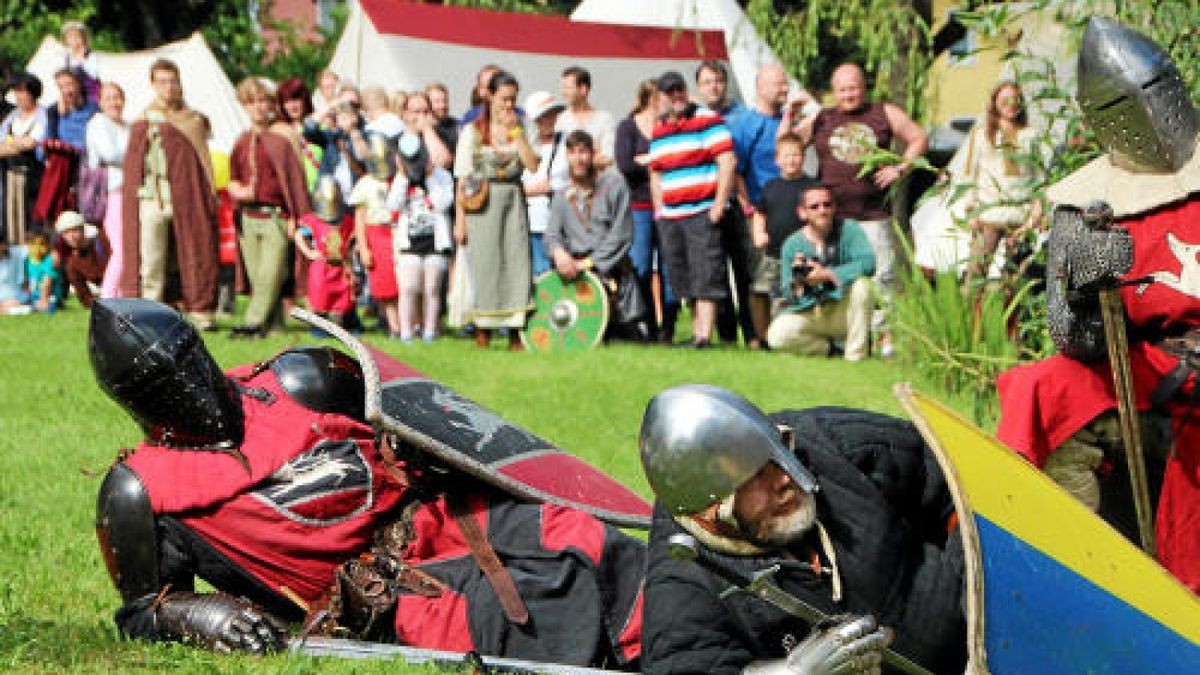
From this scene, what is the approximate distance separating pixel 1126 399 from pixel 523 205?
7.08 metres

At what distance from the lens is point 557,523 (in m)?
5.02

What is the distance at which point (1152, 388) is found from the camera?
5125 mm

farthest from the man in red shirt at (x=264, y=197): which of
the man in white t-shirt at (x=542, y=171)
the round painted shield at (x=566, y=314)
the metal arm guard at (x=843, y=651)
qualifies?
the metal arm guard at (x=843, y=651)

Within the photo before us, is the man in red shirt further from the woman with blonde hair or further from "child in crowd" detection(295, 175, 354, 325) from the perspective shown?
the woman with blonde hair

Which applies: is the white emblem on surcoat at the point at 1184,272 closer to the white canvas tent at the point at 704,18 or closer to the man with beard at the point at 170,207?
the man with beard at the point at 170,207

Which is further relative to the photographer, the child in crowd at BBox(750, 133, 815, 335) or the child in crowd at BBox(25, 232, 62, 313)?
the child in crowd at BBox(25, 232, 62, 313)

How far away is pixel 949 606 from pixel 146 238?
375 inches

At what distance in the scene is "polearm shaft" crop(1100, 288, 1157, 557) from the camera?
4.91 m

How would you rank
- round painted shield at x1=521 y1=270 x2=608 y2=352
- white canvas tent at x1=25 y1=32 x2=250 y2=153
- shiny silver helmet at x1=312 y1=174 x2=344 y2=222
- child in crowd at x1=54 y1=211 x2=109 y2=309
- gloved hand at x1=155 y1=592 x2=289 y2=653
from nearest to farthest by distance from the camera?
gloved hand at x1=155 y1=592 x2=289 y2=653, round painted shield at x1=521 y1=270 x2=608 y2=352, shiny silver helmet at x1=312 y1=174 x2=344 y2=222, child in crowd at x1=54 y1=211 x2=109 y2=309, white canvas tent at x1=25 y1=32 x2=250 y2=153

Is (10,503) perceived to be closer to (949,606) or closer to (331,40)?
(949,606)

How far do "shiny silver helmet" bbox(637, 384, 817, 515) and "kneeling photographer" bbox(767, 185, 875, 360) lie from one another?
7159 millimetres

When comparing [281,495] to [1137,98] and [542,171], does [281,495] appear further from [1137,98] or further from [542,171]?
[542,171]

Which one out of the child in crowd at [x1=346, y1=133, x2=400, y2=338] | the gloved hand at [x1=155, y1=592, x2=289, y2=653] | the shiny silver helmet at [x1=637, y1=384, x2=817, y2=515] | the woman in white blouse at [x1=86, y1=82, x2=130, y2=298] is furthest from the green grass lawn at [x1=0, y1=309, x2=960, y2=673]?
the shiny silver helmet at [x1=637, y1=384, x2=817, y2=515]

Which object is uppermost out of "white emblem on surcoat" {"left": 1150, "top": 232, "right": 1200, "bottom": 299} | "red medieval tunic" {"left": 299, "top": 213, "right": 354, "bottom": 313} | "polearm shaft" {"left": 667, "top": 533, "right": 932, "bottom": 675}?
"white emblem on surcoat" {"left": 1150, "top": 232, "right": 1200, "bottom": 299}
